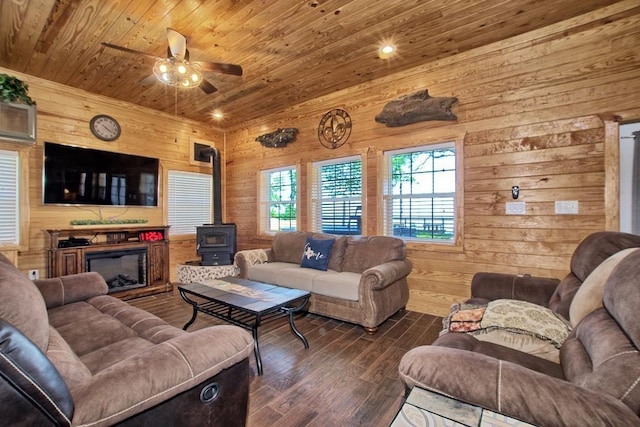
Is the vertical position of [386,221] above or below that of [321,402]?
above

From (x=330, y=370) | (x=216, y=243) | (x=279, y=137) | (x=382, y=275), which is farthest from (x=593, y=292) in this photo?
(x=216, y=243)

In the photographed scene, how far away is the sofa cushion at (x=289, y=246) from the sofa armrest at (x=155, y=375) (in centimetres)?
279

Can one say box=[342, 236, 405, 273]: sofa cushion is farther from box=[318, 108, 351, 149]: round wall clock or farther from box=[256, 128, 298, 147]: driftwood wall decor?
box=[256, 128, 298, 147]: driftwood wall decor

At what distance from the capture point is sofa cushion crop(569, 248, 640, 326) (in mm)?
1415

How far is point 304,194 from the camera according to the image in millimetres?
4680

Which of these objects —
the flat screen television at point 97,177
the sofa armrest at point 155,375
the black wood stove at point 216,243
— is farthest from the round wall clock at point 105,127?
the sofa armrest at point 155,375

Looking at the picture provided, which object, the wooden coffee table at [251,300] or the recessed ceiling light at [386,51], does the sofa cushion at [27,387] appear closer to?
the wooden coffee table at [251,300]

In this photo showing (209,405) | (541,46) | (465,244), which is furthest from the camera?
(465,244)

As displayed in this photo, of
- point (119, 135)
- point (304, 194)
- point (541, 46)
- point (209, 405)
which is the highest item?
point (541, 46)

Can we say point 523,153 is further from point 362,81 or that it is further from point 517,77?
point 362,81

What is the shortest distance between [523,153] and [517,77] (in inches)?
30.6

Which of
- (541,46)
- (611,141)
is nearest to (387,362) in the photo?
(611,141)

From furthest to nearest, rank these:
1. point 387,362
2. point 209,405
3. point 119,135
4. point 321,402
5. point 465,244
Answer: point 119,135, point 465,244, point 387,362, point 321,402, point 209,405

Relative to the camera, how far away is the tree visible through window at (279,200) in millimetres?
5014
